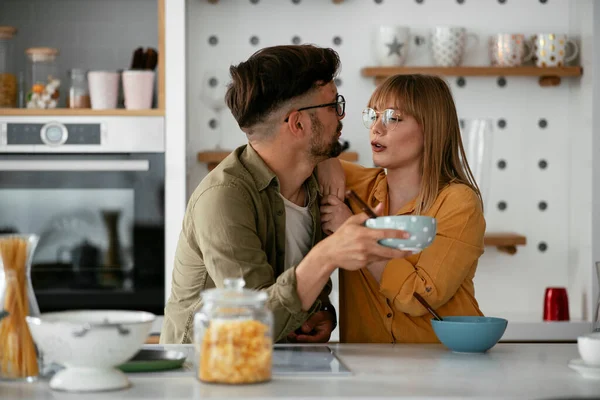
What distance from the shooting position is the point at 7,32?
3.28m

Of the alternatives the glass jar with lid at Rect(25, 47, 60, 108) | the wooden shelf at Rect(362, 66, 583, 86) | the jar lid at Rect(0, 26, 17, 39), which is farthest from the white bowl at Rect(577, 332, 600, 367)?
the jar lid at Rect(0, 26, 17, 39)

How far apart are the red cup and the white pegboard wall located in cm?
20

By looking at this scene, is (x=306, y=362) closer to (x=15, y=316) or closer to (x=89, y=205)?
(x=15, y=316)

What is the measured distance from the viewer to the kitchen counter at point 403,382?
1414 millimetres

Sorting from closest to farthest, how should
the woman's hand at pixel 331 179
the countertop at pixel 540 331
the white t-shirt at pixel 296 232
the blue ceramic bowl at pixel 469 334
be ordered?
the blue ceramic bowl at pixel 469 334
the white t-shirt at pixel 296 232
the woman's hand at pixel 331 179
the countertop at pixel 540 331

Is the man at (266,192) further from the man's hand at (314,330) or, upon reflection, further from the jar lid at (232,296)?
the jar lid at (232,296)

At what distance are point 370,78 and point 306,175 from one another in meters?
1.42

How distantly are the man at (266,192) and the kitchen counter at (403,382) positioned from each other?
0.88 ft

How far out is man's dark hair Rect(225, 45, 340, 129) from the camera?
7.10ft

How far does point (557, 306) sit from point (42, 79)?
6.97ft

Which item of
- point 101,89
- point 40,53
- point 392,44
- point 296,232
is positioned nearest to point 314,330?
point 296,232

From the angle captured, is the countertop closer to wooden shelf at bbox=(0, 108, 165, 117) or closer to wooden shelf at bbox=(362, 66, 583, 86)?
wooden shelf at bbox=(362, 66, 583, 86)

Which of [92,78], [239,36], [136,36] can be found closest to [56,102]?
[92,78]

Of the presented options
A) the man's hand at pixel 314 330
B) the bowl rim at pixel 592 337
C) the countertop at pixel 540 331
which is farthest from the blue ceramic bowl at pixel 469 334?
the countertop at pixel 540 331
